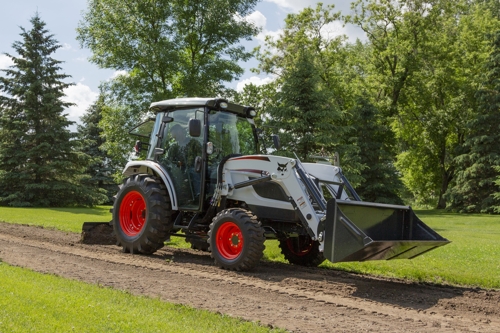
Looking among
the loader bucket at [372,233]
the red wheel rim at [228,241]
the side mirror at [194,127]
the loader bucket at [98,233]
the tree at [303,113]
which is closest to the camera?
the loader bucket at [372,233]

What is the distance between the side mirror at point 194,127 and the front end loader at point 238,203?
2 centimetres

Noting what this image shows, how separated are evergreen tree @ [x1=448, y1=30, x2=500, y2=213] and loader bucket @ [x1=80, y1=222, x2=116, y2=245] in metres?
25.7

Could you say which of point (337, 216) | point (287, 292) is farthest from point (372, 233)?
point (287, 292)

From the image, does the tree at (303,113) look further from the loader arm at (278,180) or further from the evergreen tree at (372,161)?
the loader arm at (278,180)

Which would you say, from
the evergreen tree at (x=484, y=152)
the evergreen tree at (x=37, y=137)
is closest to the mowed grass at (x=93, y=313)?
the evergreen tree at (x=37, y=137)

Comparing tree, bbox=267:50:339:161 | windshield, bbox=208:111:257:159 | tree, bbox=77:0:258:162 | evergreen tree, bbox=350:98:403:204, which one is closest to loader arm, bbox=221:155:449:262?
windshield, bbox=208:111:257:159

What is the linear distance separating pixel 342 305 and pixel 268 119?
1805 centimetres

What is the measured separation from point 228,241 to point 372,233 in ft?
7.74

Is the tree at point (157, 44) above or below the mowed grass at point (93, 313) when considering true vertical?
above

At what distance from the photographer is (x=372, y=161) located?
32.0m

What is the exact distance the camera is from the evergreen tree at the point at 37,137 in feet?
99.7

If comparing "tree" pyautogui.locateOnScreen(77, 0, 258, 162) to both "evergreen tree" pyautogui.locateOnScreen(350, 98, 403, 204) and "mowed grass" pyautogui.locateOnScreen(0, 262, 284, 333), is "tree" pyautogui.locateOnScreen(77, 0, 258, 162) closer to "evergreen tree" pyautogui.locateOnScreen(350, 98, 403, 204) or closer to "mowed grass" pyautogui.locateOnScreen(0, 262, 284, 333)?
"evergreen tree" pyautogui.locateOnScreen(350, 98, 403, 204)

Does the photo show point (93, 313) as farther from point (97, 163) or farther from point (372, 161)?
point (97, 163)

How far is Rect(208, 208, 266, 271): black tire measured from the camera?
27.2 feet
